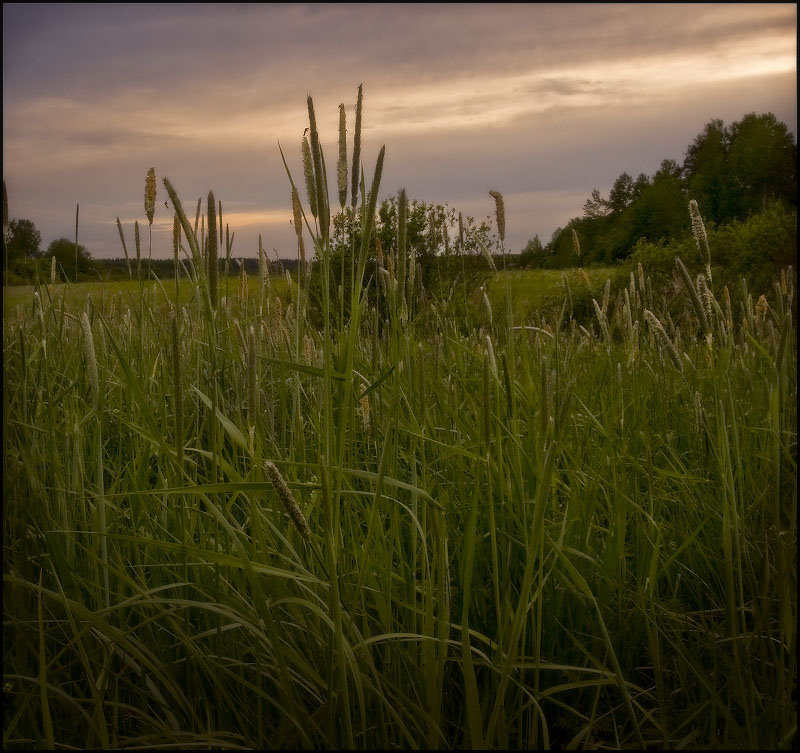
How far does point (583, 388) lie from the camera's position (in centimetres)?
259

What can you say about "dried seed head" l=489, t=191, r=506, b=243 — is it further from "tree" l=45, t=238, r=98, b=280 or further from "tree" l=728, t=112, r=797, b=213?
"tree" l=45, t=238, r=98, b=280

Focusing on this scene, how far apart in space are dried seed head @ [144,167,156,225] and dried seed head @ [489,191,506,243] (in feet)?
2.36

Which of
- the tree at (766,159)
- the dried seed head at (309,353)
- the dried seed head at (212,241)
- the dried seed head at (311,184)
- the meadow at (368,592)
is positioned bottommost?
the meadow at (368,592)

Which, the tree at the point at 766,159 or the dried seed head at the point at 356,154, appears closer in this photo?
the dried seed head at the point at 356,154

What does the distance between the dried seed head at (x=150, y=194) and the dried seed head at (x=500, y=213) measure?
720 millimetres

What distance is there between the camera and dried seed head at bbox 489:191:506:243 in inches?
60.1

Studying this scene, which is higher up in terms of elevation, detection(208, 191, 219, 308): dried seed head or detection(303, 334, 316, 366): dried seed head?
detection(208, 191, 219, 308): dried seed head

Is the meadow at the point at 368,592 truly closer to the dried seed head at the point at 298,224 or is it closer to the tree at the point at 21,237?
the dried seed head at the point at 298,224

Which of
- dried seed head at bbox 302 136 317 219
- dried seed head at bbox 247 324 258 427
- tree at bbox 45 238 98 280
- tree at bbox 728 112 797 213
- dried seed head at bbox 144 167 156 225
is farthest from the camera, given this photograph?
tree at bbox 45 238 98 280

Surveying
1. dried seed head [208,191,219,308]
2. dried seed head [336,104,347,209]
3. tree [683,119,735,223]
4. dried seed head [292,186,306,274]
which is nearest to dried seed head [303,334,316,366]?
dried seed head [292,186,306,274]

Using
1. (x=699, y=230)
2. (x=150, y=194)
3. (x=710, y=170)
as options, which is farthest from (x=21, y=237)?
(x=710, y=170)

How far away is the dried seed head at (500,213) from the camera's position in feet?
5.01

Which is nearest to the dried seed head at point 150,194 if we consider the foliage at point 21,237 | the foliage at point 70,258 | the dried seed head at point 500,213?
the foliage at point 21,237

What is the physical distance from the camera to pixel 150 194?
1404 millimetres
